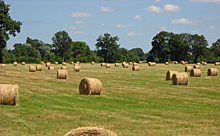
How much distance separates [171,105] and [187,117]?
329 centimetres

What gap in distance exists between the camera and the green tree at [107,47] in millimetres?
153500

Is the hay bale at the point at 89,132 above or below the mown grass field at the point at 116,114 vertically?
above

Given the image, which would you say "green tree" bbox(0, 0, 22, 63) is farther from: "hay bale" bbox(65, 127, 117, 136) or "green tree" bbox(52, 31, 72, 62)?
"green tree" bbox(52, 31, 72, 62)

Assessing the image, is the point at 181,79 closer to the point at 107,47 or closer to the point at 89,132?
the point at 89,132

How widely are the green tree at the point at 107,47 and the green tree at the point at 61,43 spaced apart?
13621 millimetres

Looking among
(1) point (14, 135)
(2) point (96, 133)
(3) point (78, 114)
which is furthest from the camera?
(3) point (78, 114)

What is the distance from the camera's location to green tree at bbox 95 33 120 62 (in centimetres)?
15350

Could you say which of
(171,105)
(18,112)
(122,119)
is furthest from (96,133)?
(171,105)

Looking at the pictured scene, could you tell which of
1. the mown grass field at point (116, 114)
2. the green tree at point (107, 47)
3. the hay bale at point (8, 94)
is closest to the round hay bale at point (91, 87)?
the mown grass field at point (116, 114)

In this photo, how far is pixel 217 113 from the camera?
15.3 m

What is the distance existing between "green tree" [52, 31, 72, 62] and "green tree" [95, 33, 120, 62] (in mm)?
13621

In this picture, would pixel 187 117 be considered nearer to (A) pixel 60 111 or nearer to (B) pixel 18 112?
(A) pixel 60 111

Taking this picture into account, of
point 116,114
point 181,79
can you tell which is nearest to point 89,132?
point 116,114

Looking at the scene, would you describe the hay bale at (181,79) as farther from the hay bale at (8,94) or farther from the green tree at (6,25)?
the green tree at (6,25)
